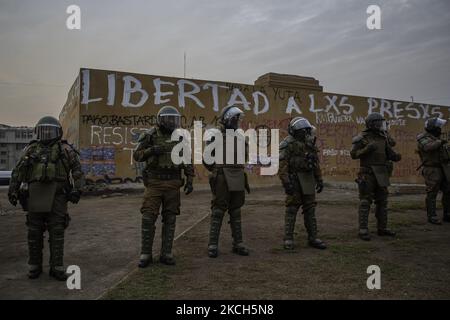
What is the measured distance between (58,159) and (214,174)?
2062mm

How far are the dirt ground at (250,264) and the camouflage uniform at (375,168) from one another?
1.61 ft

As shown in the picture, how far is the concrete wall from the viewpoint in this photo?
1244cm

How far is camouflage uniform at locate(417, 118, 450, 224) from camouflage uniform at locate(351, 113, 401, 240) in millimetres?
1634

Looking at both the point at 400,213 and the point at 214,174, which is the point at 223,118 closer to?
the point at 214,174

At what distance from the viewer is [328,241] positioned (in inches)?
249

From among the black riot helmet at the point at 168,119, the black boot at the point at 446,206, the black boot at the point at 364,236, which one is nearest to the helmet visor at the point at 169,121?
the black riot helmet at the point at 168,119

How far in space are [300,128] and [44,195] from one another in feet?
12.0

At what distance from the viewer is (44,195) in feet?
14.8

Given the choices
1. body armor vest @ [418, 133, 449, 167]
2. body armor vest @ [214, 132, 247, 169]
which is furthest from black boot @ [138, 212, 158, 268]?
body armor vest @ [418, 133, 449, 167]

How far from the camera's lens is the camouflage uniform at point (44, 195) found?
447cm

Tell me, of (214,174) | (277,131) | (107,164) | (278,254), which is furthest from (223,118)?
(277,131)

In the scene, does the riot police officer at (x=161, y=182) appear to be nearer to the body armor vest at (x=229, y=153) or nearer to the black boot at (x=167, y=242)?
the black boot at (x=167, y=242)

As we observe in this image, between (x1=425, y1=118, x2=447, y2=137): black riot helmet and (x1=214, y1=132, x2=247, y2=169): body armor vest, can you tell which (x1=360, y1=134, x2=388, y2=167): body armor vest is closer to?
(x1=425, y1=118, x2=447, y2=137): black riot helmet

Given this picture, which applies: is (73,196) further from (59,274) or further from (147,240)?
(147,240)
